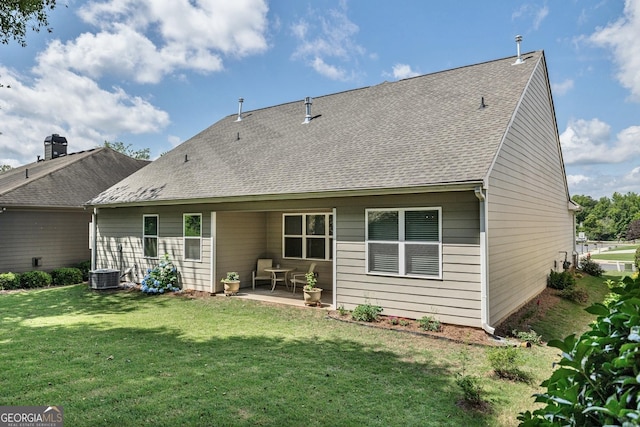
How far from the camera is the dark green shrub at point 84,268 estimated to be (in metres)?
13.9

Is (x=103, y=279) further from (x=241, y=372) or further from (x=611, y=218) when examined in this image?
(x=611, y=218)

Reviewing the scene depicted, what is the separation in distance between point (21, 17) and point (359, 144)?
705 cm

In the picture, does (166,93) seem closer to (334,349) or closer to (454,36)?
(454,36)

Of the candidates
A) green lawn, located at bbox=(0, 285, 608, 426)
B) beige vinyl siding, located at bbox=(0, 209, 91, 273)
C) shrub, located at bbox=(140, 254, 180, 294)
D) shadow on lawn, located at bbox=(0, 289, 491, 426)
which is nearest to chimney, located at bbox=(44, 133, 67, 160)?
beige vinyl siding, located at bbox=(0, 209, 91, 273)

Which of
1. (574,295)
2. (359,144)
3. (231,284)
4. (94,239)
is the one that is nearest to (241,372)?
(231,284)

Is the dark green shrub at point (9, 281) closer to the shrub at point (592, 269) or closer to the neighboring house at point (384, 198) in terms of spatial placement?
the neighboring house at point (384, 198)

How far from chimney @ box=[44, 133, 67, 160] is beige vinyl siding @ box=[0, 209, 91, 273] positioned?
8052mm

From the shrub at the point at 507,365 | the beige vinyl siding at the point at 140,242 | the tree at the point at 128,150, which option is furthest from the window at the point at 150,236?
the tree at the point at 128,150

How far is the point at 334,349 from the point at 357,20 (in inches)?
471

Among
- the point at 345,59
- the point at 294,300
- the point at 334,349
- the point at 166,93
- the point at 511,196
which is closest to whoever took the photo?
the point at 334,349

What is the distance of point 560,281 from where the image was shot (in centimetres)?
1127

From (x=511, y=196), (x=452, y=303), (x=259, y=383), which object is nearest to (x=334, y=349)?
(x=259, y=383)

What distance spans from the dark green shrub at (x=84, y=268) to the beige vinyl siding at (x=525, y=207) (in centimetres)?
1392

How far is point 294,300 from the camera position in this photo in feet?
31.6
